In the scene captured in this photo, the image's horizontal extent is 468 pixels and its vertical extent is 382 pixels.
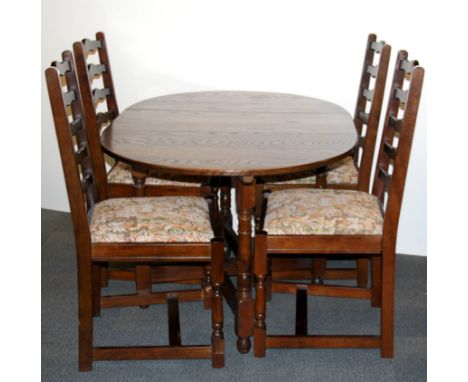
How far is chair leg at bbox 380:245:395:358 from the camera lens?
225 centimetres

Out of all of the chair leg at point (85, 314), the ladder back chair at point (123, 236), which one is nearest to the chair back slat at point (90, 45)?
the ladder back chair at point (123, 236)

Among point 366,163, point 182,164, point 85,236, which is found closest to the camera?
point 182,164

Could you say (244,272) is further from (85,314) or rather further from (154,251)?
(85,314)

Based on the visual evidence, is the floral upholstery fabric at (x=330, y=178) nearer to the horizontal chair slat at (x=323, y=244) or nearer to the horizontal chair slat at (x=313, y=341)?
the horizontal chair slat at (x=323, y=244)

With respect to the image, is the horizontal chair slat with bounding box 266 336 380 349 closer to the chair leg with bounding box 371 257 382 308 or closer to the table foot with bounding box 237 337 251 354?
the table foot with bounding box 237 337 251 354

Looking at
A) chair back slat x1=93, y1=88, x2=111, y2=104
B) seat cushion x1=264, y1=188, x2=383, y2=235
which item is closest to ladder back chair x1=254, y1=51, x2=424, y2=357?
seat cushion x1=264, y1=188, x2=383, y2=235

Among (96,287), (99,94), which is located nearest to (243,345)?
(96,287)

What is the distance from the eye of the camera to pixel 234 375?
7.48 feet

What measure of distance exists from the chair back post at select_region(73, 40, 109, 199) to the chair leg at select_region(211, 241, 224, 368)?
0.75 m
